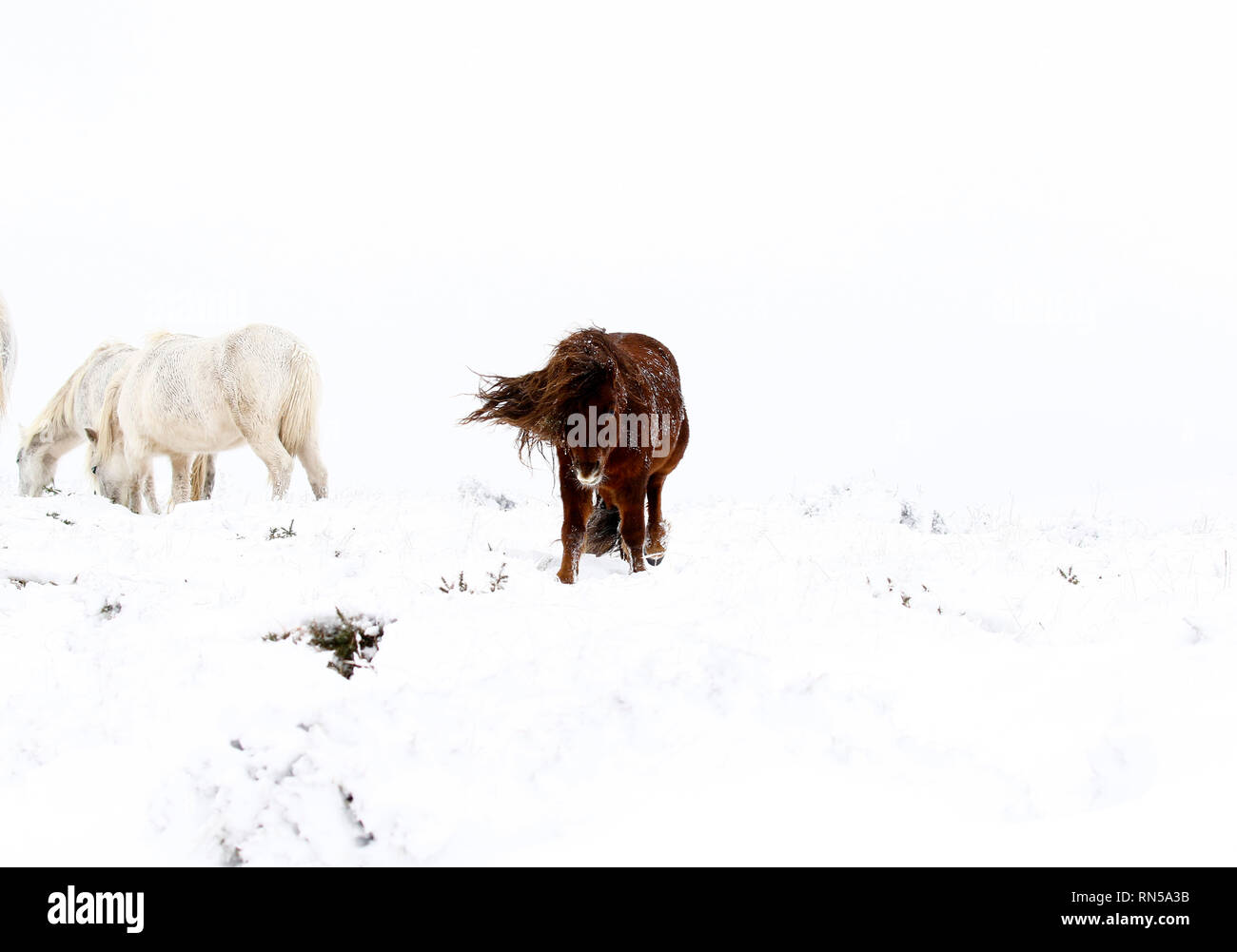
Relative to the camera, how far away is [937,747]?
2633 mm

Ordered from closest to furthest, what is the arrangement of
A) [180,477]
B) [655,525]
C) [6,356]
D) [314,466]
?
[655,525], [6,356], [314,466], [180,477]

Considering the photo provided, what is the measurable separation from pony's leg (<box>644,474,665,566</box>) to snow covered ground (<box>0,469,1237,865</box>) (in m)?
1.31

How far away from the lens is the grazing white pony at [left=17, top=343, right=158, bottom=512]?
10508 millimetres

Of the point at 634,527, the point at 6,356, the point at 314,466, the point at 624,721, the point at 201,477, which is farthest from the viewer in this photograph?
the point at 201,477

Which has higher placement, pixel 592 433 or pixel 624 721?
pixel 592 433

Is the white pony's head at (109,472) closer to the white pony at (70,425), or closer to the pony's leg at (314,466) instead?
the white pony at (70,425)

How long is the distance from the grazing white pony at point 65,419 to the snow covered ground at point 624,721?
7072 millimetres

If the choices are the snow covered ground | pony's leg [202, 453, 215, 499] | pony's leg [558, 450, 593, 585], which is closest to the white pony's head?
pony's leg [202, 453, 215, 499]

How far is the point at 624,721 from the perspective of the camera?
2861 millimetres

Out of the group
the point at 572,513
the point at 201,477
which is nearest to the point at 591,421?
the point at 572,513

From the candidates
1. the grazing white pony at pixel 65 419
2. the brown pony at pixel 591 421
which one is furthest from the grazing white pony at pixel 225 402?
the brown pony at pixel 591 421

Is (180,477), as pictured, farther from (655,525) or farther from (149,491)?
(655,525)

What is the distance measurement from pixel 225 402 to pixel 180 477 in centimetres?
175
